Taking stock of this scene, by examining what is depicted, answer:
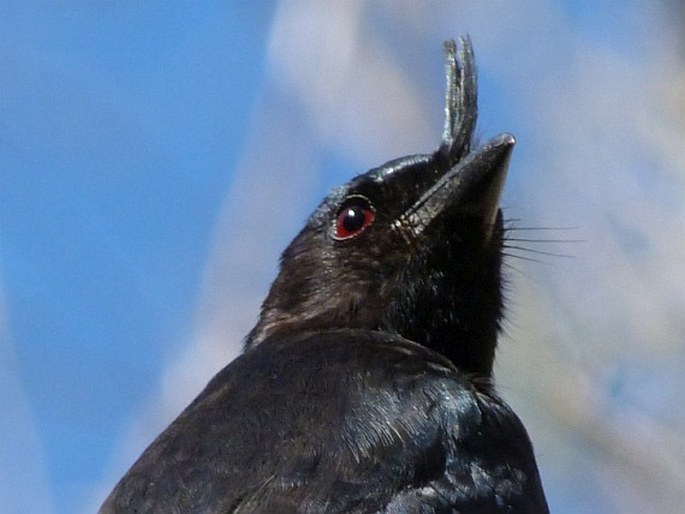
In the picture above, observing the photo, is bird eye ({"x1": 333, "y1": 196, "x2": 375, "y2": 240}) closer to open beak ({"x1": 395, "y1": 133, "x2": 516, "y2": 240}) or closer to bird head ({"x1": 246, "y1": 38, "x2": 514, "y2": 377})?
bird head ({"x1": 246, "y1": 38, "x2": 514, "y2": 377})

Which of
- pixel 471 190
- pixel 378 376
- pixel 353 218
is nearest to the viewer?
pixel 378 376

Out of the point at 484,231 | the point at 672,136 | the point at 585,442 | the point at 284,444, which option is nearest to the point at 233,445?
the point at 284,444

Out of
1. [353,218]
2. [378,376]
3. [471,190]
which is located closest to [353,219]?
[353,218]

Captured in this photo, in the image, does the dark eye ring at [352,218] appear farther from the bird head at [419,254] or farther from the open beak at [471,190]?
the open beak at [471,190]

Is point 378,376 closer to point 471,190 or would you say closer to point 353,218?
point 471,190

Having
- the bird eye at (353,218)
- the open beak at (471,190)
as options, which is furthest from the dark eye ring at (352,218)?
the open beak at (471,190)

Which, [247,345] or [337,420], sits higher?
[247,345]

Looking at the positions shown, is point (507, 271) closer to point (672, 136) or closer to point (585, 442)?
point (585, 442)

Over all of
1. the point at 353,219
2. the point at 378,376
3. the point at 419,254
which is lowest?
Answer: the point at 378,376
